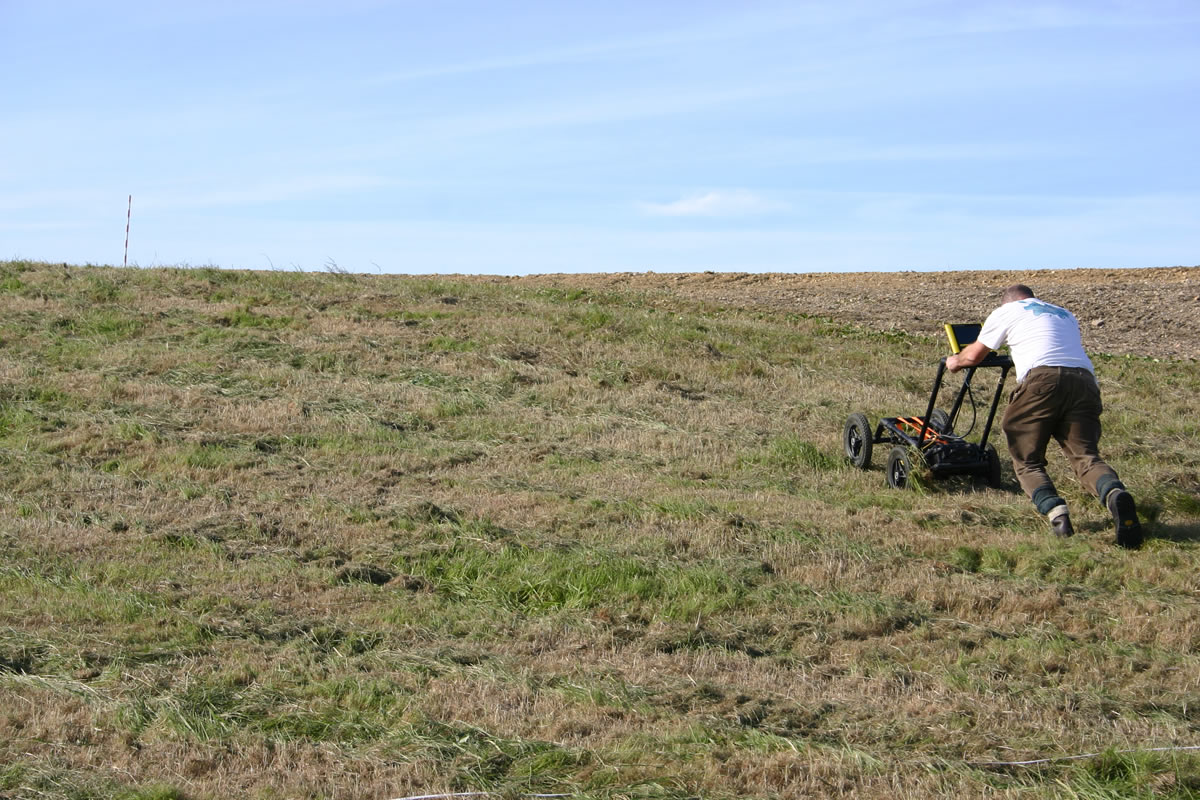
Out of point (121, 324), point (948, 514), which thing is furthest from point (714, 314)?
point (948, 514)

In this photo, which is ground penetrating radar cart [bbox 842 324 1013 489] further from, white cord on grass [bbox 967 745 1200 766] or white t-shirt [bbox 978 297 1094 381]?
white cord on grass [bbox 967 745 1200 766]

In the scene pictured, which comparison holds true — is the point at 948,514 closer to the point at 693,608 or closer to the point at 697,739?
the point at 693,608

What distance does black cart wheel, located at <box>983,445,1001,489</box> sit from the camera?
905 centimetres

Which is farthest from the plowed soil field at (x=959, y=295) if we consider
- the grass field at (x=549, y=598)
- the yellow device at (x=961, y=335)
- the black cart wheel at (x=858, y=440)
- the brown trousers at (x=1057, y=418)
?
the brown trousers at (x=1057, y=418)

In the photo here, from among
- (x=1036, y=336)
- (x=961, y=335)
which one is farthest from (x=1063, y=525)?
(x=961, y=335)

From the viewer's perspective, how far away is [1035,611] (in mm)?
6070

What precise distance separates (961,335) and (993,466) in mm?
1176

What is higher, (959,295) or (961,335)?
(959,295)

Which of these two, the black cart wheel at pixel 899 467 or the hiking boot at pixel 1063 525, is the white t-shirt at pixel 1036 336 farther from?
the black cart wheel at pixel 899 467

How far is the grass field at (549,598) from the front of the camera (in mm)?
4102

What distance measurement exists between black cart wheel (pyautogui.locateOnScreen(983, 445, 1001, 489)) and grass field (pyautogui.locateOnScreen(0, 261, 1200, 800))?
0.12 meters

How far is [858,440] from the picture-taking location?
33.6ft

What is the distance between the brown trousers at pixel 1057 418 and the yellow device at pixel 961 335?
3.65 ft

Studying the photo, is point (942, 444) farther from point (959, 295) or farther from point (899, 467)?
point (959, 295)
